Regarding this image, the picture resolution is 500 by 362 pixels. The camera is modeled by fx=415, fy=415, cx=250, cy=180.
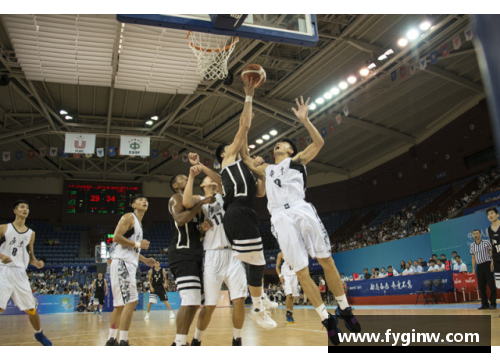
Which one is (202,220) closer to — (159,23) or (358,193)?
(159,23)

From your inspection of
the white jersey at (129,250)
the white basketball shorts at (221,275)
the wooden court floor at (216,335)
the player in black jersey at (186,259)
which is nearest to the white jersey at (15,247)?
the wooden court floor at (216,335)

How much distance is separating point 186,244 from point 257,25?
10.9ft

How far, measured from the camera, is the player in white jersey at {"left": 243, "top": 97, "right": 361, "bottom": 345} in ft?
12.2

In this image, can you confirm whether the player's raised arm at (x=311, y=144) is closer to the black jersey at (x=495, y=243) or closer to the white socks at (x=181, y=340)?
the white socks at (x=181, y=340)

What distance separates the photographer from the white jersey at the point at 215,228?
152 inches

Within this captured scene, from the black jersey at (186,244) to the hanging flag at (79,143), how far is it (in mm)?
15023

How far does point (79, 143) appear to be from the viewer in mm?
17844

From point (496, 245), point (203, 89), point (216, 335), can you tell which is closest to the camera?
point (216, 335)

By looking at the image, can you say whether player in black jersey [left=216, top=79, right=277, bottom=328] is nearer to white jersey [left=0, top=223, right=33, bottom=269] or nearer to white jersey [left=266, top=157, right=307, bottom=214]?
white jersey [left=266, top=157, right=307, bottom=214]

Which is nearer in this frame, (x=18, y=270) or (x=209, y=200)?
(x=209, y=200)

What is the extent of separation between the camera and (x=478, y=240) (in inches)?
332

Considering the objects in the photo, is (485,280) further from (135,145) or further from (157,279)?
(135,145)

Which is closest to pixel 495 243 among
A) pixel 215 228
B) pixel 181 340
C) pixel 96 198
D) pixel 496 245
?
pixel 496 245

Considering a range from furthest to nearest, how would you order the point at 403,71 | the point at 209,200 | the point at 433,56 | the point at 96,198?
the point at 96,198 < the point at 403,71 < the point at 433,56 < the point at 209,200
